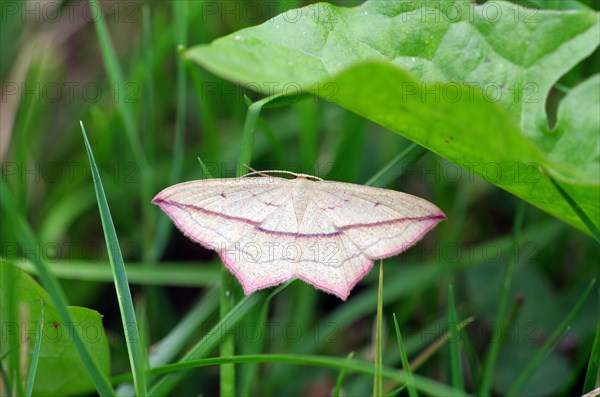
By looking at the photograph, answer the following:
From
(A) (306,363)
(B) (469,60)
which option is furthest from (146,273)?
(B) (469,60)

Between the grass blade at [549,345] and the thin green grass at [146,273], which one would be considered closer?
the grass blade at [549,345]

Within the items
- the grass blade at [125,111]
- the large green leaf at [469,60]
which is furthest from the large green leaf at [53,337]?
the grass blade at [125,111]

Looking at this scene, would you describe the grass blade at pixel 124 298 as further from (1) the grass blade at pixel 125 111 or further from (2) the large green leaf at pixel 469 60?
(1) the grass blade at pixel 125 111

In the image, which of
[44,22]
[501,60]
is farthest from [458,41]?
[44,22]

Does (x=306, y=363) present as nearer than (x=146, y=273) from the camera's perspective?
Yes

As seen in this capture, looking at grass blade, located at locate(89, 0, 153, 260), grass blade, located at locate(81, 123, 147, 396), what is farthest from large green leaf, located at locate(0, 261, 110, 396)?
grass blade, located at locate(89, 0, 153, 260)

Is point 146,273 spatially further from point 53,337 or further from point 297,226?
point 297,226

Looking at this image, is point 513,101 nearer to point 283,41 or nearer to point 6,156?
point 283,41
